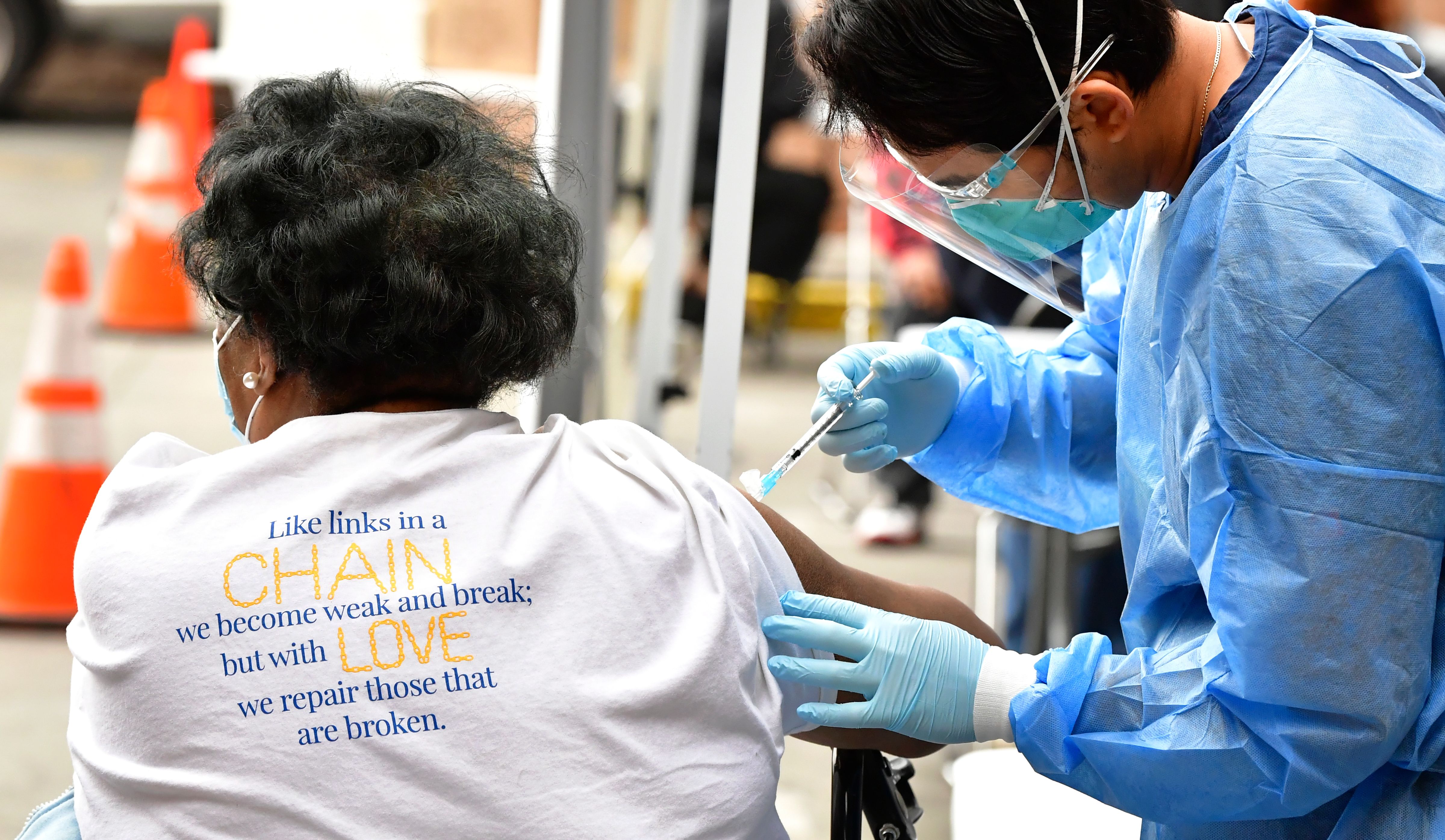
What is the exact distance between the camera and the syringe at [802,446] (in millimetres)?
1463

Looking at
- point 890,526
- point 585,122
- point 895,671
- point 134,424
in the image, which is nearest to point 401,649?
point 895,671

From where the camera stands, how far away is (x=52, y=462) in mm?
3150

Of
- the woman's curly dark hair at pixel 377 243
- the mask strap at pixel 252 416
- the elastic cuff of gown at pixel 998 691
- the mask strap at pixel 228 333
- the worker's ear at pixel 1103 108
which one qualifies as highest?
the worker's ear at pixel 1103 108

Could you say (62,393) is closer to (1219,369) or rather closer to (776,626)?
(776,626)

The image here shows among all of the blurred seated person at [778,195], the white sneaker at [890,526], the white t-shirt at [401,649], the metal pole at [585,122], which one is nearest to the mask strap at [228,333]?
the white t-shirt at [401,649]

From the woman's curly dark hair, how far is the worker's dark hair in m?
0.30

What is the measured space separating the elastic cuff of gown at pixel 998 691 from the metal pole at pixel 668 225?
5.76 ft

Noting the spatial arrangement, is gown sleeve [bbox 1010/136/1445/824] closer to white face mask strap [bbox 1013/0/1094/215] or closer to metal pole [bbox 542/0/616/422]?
white face mask strap [bbox 1013/0/1094/215]

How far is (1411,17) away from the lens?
3.66m

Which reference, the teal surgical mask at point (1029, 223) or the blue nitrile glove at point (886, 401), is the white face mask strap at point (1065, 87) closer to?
the teal surgical mask at point (1029, 223)

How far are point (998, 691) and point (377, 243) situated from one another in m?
0.66

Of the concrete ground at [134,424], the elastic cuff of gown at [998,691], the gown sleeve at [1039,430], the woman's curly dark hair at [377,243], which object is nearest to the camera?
the woman's curly dark hair at [377,243]

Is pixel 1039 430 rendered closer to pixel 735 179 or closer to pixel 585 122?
pixel 735 179

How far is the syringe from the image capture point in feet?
4.80
